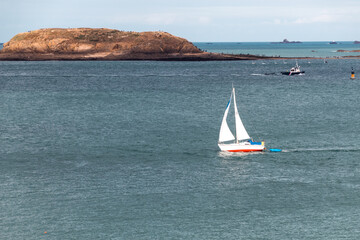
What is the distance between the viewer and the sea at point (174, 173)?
44500 mm

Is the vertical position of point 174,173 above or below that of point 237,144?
below

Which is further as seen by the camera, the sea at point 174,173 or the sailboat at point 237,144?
the sailboat at point 237,144

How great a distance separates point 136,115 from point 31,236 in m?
58.7

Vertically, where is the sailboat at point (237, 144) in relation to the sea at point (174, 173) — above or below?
above

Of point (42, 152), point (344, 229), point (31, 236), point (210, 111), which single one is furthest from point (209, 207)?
point (210, 111)

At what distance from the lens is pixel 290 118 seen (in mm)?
95125

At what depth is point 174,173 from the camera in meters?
58.7

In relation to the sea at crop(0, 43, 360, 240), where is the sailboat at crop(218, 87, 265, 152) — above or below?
above

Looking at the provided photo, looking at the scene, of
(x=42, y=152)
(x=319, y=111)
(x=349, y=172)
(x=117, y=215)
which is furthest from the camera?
(x=319, y=111)

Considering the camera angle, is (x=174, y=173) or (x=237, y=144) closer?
(x=174, y=173)

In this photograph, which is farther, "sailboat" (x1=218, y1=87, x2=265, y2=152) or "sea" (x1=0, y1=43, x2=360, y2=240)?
"sailboat" (x1=218, y1=87, x2=265, y2=152)

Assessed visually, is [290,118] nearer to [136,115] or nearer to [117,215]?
[136,115]

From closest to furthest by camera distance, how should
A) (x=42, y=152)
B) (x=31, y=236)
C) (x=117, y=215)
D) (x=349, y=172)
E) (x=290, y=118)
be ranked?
(x=31, y=236)
(x=117, y=215)
(x=349, y=172)
(x=42, y=152)
(x=290, y=118)

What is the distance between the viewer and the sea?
4450 centimetres
